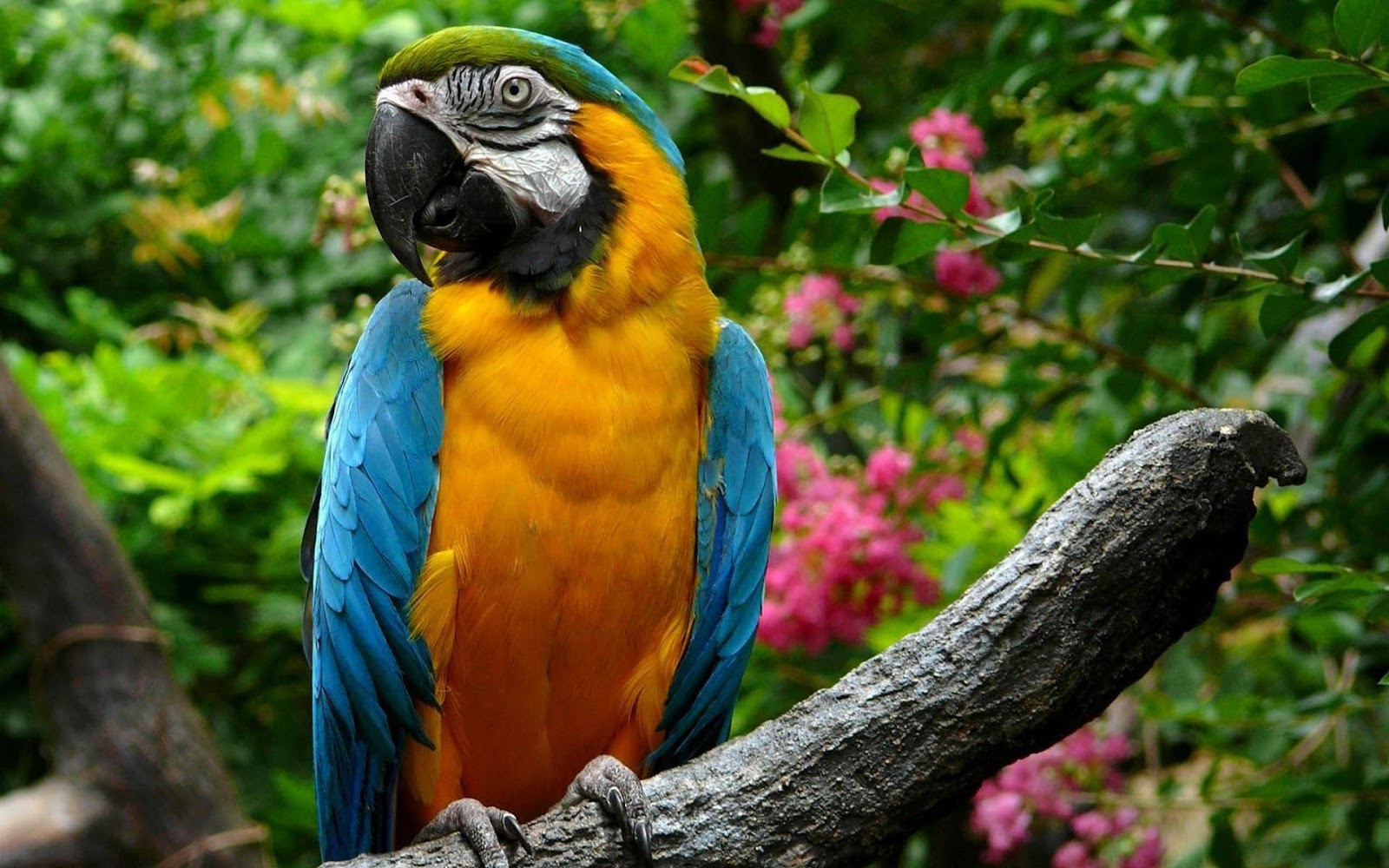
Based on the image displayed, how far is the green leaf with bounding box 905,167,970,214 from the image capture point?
149cm

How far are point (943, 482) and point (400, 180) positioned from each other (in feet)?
4.34

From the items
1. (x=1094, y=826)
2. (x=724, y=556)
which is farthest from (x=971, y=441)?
(x=724, y=556)

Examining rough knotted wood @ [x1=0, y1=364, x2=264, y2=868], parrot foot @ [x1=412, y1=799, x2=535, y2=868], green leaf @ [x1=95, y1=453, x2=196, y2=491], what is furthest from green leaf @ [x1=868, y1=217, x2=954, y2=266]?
rough knotted wood @ [x1=0, y1=364, x2=264, y2=868]

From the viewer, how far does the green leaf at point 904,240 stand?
160 centimetres

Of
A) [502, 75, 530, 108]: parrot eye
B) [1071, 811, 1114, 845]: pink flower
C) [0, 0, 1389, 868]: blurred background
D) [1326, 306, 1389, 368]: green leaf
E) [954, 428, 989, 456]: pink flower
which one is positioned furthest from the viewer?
[954, 428, 989, 456]: pink flower

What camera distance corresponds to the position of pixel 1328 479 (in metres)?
2.24

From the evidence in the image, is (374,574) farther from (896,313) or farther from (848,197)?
(896,313)

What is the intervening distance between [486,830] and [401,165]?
79 centimetres

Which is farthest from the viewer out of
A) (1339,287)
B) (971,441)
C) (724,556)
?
(971,441)

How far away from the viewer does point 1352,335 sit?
1.59 meters

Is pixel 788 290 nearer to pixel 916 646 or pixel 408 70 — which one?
pixel 408 70

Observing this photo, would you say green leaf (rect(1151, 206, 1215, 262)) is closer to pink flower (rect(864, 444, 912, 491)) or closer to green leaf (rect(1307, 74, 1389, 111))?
green leaf (rect(1307, 74, 1389, 111))

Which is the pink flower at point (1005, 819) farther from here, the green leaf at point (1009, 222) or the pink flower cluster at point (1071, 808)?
the green leaf at point (1009, 222)

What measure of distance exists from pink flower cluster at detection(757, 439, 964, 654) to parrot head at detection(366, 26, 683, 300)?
0.90m
